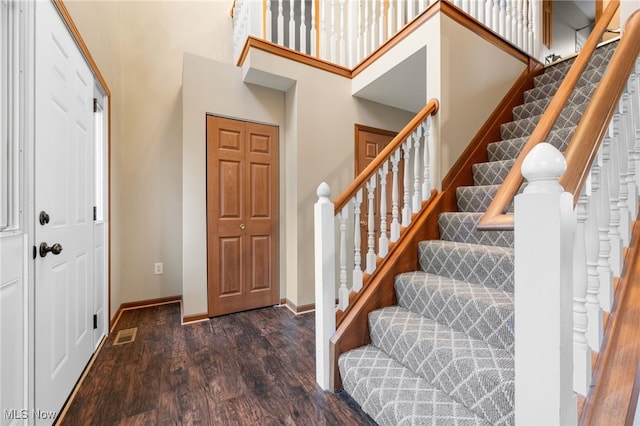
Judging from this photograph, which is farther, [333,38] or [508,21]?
[333,38]

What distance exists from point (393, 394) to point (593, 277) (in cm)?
88

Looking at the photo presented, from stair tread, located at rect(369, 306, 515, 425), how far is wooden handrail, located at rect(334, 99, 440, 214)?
0.71 meters

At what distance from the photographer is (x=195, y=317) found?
Result: 247 centimetres

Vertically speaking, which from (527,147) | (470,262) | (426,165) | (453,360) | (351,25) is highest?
(351,25)

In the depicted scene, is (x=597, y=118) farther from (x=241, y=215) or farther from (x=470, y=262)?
(x=241, y=215)

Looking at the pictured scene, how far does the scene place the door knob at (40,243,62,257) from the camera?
47.9 inches

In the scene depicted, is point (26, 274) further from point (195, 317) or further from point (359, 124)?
point (359, 124)

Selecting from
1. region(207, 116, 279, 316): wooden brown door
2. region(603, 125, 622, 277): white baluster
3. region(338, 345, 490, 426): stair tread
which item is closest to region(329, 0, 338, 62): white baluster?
region(207, 116, 279, 316): wooden brown door

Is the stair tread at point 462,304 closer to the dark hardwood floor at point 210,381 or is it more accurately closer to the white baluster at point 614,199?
the white baluster at point 614,199

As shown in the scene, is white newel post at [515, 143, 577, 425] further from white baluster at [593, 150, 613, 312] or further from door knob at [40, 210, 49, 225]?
door knob at [40, 210, 49, 225]

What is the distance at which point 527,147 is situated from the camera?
42.1 inches

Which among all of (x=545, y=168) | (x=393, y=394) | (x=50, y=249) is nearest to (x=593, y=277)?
(x=545, y=168)

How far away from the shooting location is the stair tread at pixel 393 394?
43.1 inches

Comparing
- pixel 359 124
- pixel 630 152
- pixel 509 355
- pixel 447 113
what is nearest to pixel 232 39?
pixel 359 124
